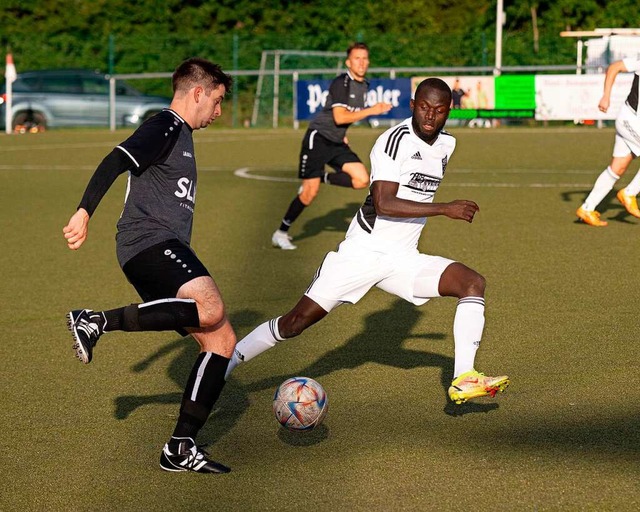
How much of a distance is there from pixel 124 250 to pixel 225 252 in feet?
21.5

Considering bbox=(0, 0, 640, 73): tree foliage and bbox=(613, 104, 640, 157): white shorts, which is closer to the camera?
bbox=(613, 104, 640, 157): white shorts

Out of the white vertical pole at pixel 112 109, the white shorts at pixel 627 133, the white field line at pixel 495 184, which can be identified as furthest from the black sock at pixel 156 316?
the white vertical pole at pixel 112 109

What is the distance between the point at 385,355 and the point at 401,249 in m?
1.34

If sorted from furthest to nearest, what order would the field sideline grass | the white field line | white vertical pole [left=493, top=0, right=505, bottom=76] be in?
1. white vertical pole [left=493, top=0, right=505, bottom=76]
2. the white field line
3. the field sideline grass

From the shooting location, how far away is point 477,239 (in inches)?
495

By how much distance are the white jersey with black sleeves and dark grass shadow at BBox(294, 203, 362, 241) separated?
6493mm

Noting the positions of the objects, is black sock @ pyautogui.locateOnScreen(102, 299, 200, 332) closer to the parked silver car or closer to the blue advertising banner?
the blue advertising banner

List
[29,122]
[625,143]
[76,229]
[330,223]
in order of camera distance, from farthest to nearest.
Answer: [29,122] < [330,223] < [625,143] < [76,229]

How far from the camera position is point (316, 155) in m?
12.3

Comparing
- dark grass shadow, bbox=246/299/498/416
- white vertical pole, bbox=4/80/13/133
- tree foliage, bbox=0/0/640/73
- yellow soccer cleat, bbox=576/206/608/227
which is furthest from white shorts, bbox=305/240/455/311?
tree foliage, bbox=0/0/640/73

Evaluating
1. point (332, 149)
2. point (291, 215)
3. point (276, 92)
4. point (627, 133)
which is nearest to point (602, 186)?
point (627, 133)

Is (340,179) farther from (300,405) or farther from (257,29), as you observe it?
(257,29)

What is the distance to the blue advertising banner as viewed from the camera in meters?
31.2

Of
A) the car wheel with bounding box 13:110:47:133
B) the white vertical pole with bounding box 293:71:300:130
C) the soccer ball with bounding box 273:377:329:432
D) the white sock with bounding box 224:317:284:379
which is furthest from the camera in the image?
the white vertical pole with bounding box 293:71:300:130
